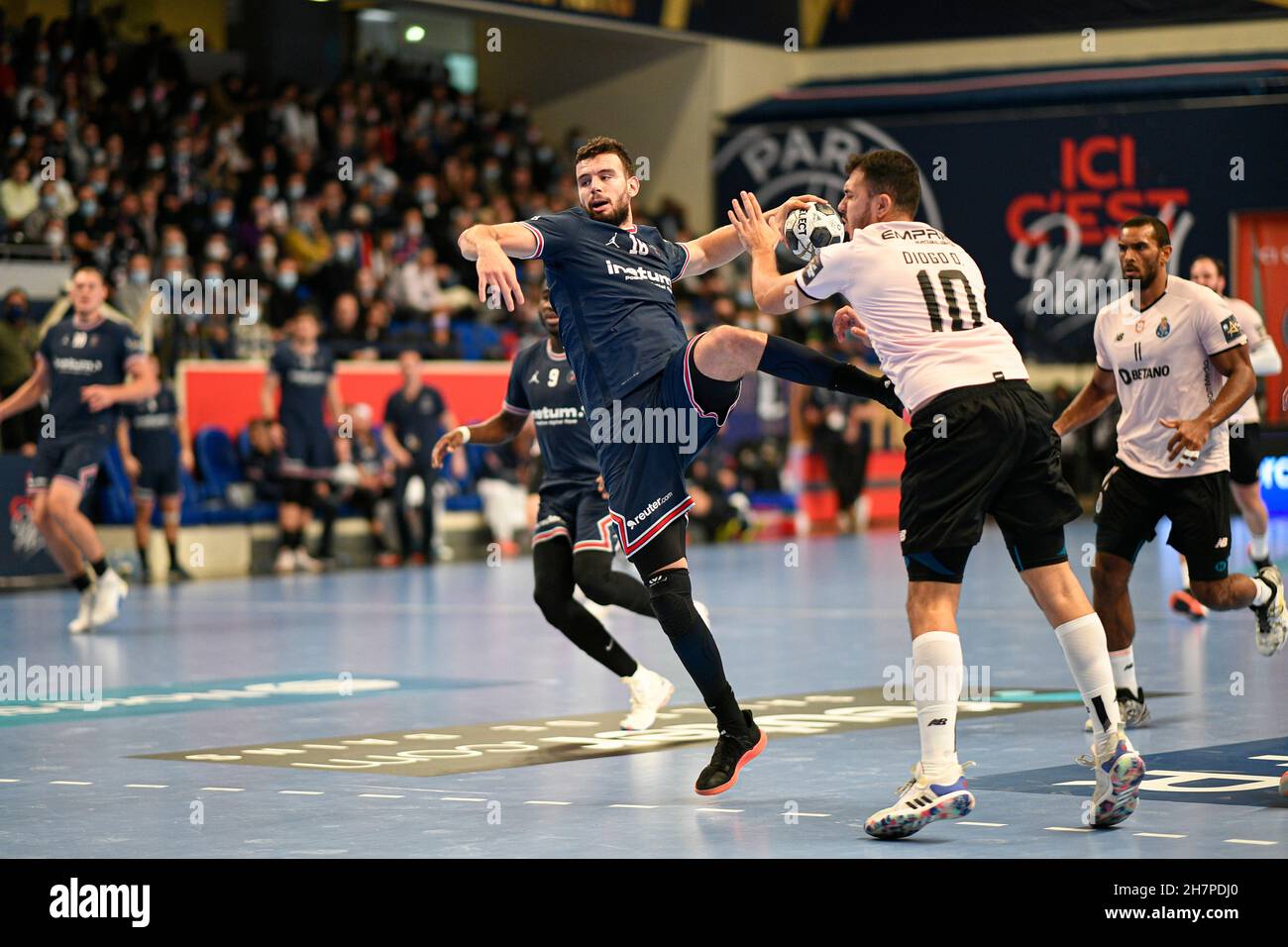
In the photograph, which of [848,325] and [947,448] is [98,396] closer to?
[848,325]

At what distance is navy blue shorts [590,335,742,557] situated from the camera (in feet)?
25.4

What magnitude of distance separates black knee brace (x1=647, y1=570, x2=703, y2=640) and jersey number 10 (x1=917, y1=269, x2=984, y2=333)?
1516mm

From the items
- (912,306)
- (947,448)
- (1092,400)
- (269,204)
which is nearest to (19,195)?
(269,204)

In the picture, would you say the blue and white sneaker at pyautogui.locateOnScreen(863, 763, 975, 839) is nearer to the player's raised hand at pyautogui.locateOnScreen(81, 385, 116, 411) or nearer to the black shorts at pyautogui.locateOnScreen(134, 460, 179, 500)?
the player's raised hand at pyautogui.locateOnScreen(81, 385, 116, 411)

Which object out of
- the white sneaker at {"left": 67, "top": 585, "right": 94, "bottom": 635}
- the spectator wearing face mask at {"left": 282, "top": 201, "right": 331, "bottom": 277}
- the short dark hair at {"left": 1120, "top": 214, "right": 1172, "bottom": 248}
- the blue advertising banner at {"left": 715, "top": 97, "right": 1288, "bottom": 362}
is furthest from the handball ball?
the blue advertising banner at {"left": 715, "top": 97, "right": 1288, "bottom": 362}

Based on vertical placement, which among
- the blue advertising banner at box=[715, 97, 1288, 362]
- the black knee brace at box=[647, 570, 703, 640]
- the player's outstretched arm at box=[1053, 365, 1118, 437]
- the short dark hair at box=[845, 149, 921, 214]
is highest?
the blue advertising banner at box=[715, 97, 1288, 362]

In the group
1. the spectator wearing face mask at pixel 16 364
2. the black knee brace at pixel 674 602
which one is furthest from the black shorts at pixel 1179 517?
the spectator wearing face mask at pixel 16 364

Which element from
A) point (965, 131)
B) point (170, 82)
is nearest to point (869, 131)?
point (965, 131)

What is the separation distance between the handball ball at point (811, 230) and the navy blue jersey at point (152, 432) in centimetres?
1283

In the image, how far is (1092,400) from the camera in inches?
364

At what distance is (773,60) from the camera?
3469 centimetres

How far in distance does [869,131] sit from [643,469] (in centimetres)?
2627

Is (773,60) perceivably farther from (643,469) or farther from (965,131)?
(643,469)

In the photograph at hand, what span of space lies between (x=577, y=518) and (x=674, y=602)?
2.38m
